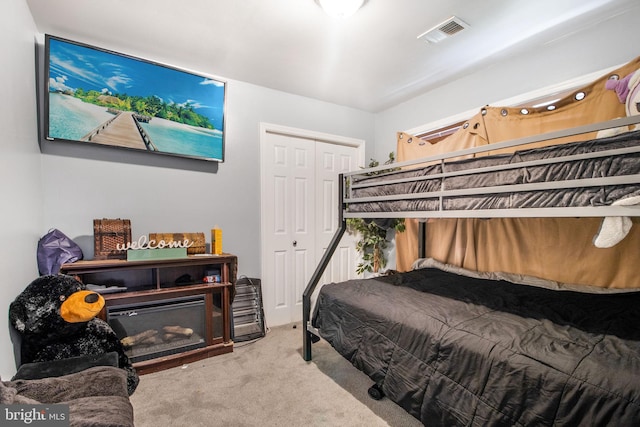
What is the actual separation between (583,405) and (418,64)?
257 cm

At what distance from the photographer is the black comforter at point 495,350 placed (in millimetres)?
930

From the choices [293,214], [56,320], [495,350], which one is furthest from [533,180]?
[56,320]

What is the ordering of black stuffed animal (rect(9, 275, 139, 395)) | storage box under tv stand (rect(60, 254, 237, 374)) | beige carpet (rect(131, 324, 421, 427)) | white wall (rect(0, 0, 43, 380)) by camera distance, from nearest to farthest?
white wall (rect(0, 0, 43, 380))
black stuffed animal (rect(9, 275, 139, 395))
beige carpet (rect(131, 324, 421, 427))
storage box under tv stand (rect(60, 254, 237, 374))

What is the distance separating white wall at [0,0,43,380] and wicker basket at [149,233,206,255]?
704 mm

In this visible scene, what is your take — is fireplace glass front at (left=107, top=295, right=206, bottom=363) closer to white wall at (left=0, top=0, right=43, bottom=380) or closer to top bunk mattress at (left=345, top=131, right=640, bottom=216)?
white wall at (left=0, top=0, right=43, bottom=380)

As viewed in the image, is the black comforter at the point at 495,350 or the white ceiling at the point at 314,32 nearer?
the black comforter at the point at 495,350

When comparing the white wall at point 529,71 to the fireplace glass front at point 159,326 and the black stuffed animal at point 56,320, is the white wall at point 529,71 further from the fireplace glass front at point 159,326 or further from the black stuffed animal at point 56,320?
the black stuffed animal at point 56,320

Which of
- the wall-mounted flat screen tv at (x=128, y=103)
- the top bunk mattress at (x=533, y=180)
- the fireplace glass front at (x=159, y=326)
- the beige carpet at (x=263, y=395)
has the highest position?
the wall-mounted flat screen tv at (x=128, y=103)

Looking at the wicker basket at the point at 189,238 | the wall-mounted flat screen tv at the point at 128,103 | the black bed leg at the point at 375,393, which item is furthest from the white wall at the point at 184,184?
the black bed leg at the point at 375,393

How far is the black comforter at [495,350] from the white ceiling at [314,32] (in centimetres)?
189

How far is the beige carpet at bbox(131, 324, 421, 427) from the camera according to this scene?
159cm

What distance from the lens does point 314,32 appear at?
2.05 m

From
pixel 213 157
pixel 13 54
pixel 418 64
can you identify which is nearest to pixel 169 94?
pixel 213 157

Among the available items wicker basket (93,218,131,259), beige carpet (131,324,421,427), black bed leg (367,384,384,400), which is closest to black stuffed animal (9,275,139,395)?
wicker basket (93,218,131,259)
